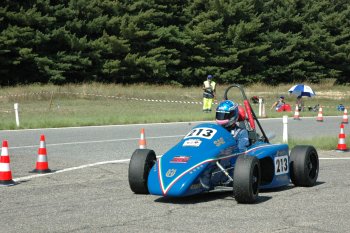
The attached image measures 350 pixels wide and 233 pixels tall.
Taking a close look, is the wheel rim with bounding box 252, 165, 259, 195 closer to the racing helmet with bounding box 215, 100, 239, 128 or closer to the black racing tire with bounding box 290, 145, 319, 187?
the racing helmet with bounding box 215, 100, 239, 128

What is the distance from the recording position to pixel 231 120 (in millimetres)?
11422

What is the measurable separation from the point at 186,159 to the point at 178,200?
661 mm

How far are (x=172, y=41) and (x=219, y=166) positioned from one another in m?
50.1

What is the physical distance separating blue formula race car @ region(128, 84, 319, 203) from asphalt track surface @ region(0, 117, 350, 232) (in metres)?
0.21

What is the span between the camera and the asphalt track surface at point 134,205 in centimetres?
841

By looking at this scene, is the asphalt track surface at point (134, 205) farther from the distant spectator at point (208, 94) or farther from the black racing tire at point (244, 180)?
the distant spectator at point (208, 94)

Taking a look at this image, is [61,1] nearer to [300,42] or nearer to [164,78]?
[164,78]

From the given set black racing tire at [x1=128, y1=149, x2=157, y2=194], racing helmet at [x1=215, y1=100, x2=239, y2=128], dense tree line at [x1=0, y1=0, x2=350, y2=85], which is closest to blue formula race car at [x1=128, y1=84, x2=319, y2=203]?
black racing tire at [x1=128, y1=149, x2=157, y2=194]

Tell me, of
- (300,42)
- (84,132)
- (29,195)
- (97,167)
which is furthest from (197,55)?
(29,195)

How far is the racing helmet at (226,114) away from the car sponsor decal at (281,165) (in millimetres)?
955

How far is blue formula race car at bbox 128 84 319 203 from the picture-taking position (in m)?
9.84

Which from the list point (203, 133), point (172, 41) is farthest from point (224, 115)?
point (172, 41)

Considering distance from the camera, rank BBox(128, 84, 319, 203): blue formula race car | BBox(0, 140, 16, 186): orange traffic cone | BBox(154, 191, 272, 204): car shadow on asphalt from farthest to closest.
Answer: BBox(0, 140, 16, 186): orange traffic cone, BBox(154, 191, 272, 204): car shadow on asphalt, BBox(128, 84, 319, 203): blue formula race car

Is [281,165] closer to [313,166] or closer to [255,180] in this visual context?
[313,166]
